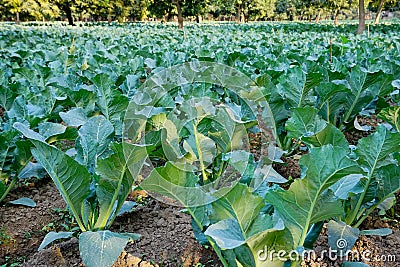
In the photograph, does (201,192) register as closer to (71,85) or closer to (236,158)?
(236,158)

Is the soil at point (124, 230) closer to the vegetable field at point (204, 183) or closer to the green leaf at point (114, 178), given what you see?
the vegetable field at point (204, 183)

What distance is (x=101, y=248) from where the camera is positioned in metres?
1.89

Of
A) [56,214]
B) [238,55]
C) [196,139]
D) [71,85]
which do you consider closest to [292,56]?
[238,55]

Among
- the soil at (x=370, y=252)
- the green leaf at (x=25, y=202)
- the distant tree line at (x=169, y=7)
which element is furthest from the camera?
the distant tree line at (x=169, y=7)

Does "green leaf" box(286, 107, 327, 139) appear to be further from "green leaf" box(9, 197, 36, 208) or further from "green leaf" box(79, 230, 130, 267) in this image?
"green leaf" box(9, 197, 36, 208)

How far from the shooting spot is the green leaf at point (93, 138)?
2275 mm

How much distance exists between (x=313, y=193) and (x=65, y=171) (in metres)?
1.19

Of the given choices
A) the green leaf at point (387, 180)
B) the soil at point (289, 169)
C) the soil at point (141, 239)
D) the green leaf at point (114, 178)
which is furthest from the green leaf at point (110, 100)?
the green leaf at point (387, 180)

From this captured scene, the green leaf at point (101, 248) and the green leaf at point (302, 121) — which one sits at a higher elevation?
the green leaf at point (302, 121)

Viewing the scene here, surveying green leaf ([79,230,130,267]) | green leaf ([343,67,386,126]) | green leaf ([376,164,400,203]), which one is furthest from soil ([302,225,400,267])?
→ green leaf ([343,67,386,126])

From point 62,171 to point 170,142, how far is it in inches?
28.6

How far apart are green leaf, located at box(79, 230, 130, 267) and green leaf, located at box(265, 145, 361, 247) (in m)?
0.77

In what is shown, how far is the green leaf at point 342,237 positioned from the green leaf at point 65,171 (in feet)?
4.15

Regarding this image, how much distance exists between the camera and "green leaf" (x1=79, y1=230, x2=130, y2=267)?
1.84 m
